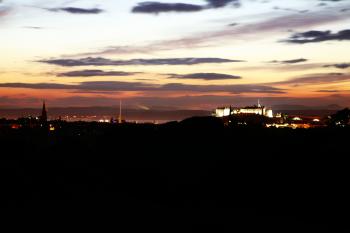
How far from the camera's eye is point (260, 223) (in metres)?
19.5

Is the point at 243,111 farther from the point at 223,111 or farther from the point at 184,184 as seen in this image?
the point at 184,184

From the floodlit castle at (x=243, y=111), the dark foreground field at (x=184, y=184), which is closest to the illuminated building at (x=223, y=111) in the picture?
the floodlit castle at (x=243, y=111)

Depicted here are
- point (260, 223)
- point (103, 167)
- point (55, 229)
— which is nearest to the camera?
point (55, 229)

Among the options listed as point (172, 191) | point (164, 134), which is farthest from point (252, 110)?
point (172, 191)

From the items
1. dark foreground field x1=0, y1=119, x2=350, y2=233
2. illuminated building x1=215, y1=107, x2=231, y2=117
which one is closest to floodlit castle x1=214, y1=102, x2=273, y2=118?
illuminated building x1=215, y1=107, x2=231, y2=117

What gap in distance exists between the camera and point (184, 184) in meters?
27.1

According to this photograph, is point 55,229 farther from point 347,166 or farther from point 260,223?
point 347,166

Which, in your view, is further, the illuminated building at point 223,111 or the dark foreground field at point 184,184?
the illuminated building at point 223,111

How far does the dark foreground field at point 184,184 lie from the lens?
781 inches

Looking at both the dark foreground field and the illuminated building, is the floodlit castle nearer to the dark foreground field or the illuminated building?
the illuminated building

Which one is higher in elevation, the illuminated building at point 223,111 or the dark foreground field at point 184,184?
the illuminated building at point 223,111

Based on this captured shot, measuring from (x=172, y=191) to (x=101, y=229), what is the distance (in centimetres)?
786

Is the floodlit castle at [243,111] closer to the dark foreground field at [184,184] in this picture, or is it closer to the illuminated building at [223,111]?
the illuminated building at [223,111]

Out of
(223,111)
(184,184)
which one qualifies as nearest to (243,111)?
Answer: (223,111)
